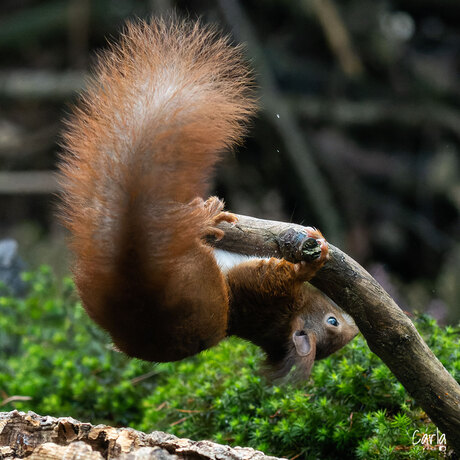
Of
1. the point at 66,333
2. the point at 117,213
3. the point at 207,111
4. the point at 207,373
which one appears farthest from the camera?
the point at 66,333

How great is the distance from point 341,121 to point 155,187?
684 centimetres

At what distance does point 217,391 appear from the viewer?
397 cm

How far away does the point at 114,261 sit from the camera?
2.67 m

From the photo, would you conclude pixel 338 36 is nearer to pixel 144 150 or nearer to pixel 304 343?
pixel 304 343

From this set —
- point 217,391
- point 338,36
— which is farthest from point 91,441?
point 338,36

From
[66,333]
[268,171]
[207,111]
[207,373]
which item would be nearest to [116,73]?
[207,111]

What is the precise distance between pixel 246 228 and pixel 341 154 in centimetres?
644

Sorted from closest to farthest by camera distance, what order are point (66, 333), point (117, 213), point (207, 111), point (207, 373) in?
point (117, 213)
point (207, 111)
point (207, 373)
point (66, 333)

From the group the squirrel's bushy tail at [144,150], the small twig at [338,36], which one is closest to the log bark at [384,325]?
the squirrel's bushy tail at [144,150]

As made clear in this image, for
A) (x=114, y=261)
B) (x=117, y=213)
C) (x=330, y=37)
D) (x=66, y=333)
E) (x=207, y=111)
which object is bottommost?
(x=66, y=333)

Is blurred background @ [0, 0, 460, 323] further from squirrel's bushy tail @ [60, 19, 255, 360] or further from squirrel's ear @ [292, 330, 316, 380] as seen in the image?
→ squirrel's bushy tail @ [60, 19, 255, 360]

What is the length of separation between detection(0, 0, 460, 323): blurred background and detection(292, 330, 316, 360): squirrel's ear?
5.20 m

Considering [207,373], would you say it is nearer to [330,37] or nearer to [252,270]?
[252,270]
